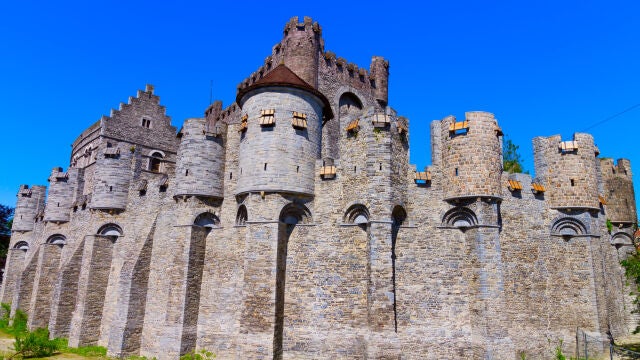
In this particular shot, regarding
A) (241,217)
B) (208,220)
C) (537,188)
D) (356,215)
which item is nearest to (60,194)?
(208,220)

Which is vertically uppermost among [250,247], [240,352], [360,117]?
[360,117]

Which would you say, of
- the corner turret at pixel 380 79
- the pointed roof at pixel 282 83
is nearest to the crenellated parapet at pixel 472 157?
the pointed roof at pixel 282 83

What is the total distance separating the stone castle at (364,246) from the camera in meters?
17.8

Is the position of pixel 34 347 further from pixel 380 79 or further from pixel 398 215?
pixel 380 79

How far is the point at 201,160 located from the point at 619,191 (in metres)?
22.9

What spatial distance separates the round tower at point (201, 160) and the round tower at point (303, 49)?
723 cm

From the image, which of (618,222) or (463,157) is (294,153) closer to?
(463,157)

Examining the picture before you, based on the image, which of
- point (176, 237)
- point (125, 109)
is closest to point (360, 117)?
point (176, 237)

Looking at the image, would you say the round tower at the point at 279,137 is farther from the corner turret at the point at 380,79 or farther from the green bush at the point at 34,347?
the green bush at the point at 34,347

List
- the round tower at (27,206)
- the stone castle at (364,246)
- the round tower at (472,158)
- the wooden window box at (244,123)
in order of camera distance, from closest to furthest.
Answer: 1. the stone castle at (364,246)
2. the round tower at (472,158)
3. the wooden window box at (244,123)
4. the round tower at (27,206)

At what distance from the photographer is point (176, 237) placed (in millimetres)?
21281

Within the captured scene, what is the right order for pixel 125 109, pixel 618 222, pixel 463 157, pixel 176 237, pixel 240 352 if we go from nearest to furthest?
pixel 240 352 < pixel 463 157 < pixel 176 237 < pixel 618 222 < pixel 125 109

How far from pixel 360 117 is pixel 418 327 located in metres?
9.26

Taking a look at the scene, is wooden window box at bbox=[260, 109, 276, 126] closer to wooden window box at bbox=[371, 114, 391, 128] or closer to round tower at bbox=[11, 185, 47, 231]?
wooden window box at bbox=[371, 114, 391, 128]
